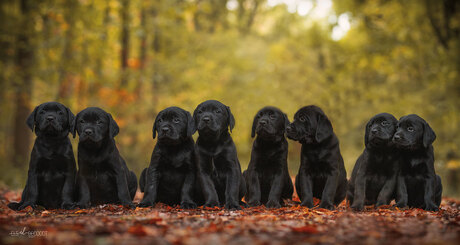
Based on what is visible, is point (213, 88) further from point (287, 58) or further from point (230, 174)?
point (230, 174)

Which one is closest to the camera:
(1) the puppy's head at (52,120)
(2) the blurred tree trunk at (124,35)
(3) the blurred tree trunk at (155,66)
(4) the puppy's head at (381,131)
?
(1) the puppy's head at (52,120)

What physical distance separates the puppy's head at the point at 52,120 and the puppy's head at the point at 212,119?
2.08m

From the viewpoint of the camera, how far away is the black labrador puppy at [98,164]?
668cm

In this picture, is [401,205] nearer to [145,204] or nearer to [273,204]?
[273,204]

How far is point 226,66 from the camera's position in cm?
2242

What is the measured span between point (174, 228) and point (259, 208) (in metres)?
2.39

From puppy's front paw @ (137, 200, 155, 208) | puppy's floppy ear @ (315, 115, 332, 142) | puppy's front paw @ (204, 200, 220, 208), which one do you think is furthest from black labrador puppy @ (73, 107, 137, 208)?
puppy's floppy ear @ (315, 115, 332, 142)

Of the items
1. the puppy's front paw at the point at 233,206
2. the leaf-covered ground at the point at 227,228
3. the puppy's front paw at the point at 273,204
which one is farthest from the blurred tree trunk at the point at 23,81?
the puppy's front paw at the point at 273,204

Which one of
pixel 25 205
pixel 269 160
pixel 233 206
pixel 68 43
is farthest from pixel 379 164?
pixel 68 43

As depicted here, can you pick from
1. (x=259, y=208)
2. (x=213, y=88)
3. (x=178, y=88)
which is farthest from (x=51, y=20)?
(x=259, y=208)

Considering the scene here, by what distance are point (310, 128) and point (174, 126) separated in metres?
2.30

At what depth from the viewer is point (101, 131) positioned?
6.66 metres

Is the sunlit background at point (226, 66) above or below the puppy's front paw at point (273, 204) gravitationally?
above

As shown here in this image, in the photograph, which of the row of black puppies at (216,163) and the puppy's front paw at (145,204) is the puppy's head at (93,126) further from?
the puppy's front paw at (145,204)
